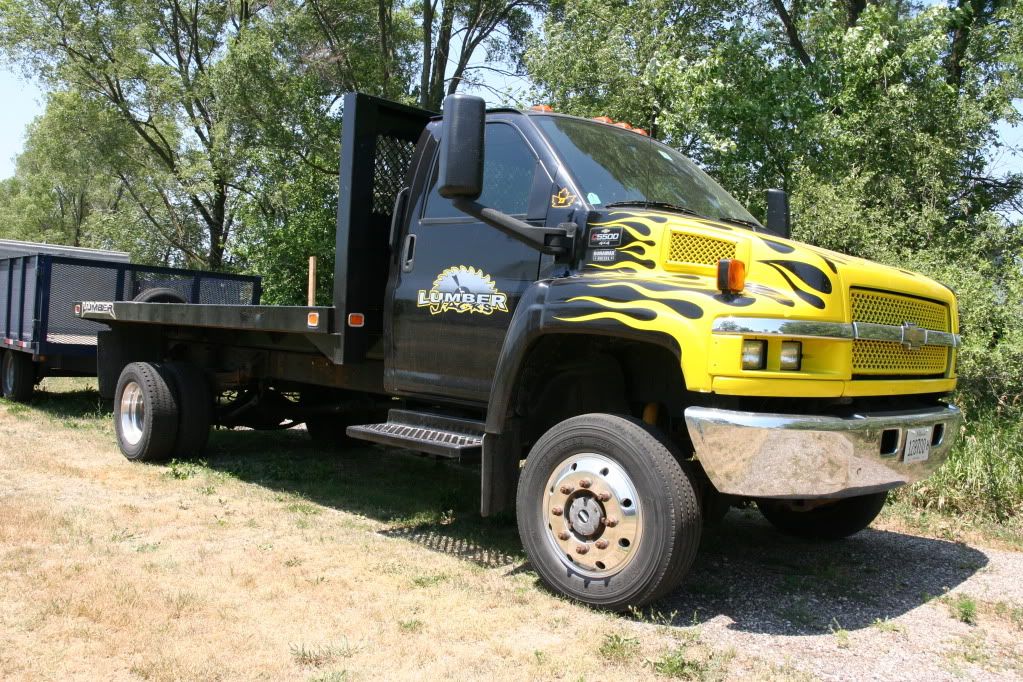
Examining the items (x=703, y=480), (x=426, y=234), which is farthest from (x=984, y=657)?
(x=426, y=234)

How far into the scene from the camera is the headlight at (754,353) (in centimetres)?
371

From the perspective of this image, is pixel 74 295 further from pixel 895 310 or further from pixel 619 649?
pixel 895 310

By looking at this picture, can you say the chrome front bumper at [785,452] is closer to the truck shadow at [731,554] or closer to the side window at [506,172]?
the truck shadow at [731,554]

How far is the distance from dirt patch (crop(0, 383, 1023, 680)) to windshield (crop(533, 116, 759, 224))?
2004 millimetres

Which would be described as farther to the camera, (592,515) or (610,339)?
(610,339)

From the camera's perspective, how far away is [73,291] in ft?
34.6

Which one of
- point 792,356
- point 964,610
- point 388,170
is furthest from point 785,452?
point 388,170

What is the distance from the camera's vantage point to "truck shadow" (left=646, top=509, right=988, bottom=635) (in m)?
4.20

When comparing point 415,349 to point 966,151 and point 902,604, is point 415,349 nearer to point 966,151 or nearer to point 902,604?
point 902,604

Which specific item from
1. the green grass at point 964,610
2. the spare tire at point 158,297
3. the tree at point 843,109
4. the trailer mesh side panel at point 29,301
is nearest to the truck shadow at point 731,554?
the green grass at point 964,610

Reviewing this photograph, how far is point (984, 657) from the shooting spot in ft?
12.5

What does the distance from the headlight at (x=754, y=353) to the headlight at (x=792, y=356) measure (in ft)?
0.35

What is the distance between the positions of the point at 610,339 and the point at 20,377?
31.1ft

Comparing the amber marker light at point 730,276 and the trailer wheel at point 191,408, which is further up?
the amber marker light at point 730,276
